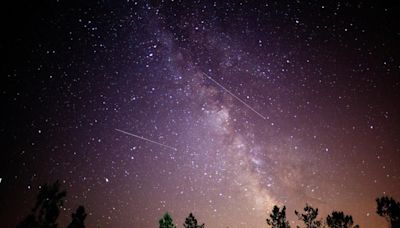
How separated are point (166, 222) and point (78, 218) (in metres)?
10.3

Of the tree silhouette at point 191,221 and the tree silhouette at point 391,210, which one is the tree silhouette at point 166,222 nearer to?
the tree silhouette at point 191,221

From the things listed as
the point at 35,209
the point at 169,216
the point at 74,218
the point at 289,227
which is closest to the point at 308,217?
the point at 289,227

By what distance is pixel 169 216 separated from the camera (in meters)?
33.5

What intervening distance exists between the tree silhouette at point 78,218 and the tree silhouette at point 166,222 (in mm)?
9474

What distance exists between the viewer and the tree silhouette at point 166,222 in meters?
33.0

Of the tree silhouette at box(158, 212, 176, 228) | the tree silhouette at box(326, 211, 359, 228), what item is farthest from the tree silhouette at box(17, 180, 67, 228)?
the tree silhouette at box(326, 211, 359, 228)

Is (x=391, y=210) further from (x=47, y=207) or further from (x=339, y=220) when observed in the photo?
(x=47, y=207)

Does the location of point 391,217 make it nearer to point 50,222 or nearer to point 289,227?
point 289,227

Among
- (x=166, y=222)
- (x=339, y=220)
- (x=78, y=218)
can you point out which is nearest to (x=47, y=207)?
(x=78, y=218)

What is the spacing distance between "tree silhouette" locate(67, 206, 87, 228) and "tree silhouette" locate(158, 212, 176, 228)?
947cm

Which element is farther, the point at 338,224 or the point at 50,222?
the point at 338,224

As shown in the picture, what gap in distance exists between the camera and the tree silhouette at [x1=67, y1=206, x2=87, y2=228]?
25.8 metres

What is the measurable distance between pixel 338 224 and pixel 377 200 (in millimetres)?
4767

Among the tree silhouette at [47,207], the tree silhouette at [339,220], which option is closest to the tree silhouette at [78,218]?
the tree silhouette at [47,207]
